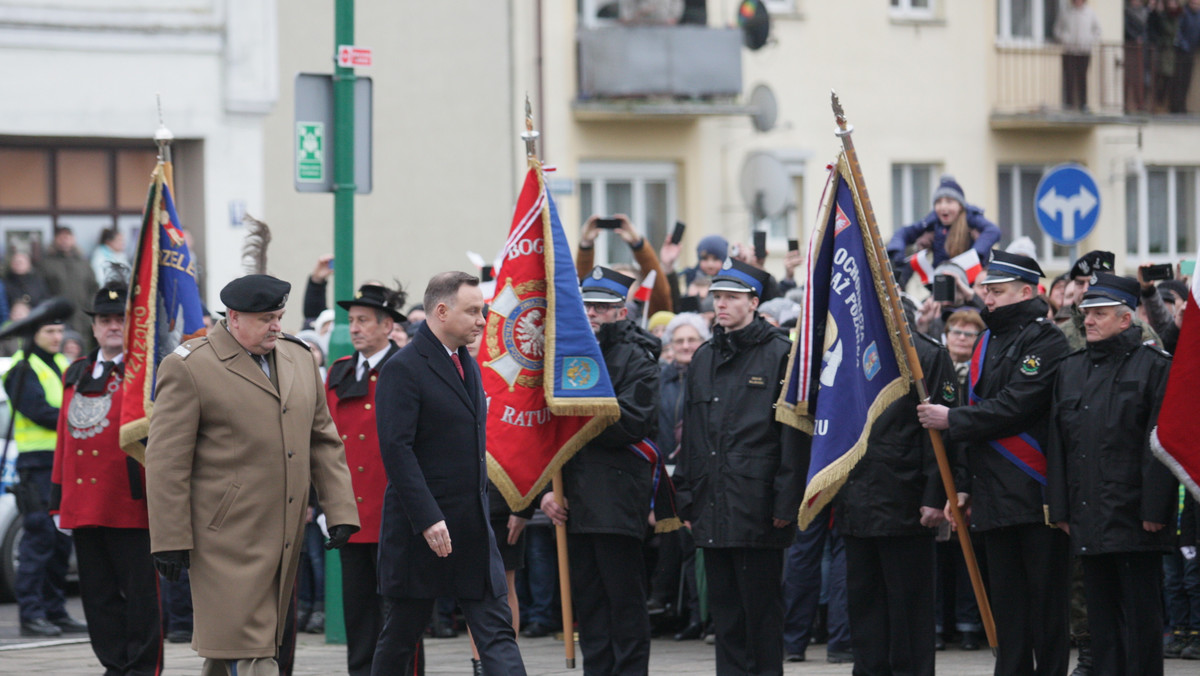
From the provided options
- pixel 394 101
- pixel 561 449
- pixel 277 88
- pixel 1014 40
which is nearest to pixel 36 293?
pixel 277 88

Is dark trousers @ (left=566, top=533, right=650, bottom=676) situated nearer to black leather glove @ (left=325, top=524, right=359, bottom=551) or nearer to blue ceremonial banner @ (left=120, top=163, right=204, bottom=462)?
black leather glove @ (left=325, top=524, right=359, bottom=551)

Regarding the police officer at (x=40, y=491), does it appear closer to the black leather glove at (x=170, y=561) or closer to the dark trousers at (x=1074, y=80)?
the black leather glove at (x=170, y=561)

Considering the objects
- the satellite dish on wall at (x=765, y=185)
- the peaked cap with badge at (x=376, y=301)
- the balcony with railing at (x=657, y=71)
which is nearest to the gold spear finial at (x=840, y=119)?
the peaked cap with badge at (x=376, y=301)

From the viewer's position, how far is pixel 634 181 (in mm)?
25438

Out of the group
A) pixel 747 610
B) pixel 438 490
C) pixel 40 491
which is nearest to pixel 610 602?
pixel 747 610

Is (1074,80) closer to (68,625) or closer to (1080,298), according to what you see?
(1080,298)

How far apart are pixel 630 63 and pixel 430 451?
54.2ft

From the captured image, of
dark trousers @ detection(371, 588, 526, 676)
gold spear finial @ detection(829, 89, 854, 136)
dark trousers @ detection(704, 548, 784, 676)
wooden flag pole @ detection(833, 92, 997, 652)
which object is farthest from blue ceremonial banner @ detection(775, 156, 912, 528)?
dark trousers @ detection(371, 588, 526, 676)

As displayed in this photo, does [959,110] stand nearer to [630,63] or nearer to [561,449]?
[630,63]

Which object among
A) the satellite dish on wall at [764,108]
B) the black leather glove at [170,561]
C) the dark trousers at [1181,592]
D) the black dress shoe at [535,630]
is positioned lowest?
the black dress shoe at [535,630]

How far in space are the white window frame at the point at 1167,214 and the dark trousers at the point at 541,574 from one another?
19.3 metres

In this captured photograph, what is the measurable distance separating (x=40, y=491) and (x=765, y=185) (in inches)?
465

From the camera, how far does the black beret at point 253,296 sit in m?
8.04

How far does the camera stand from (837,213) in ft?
31.7
